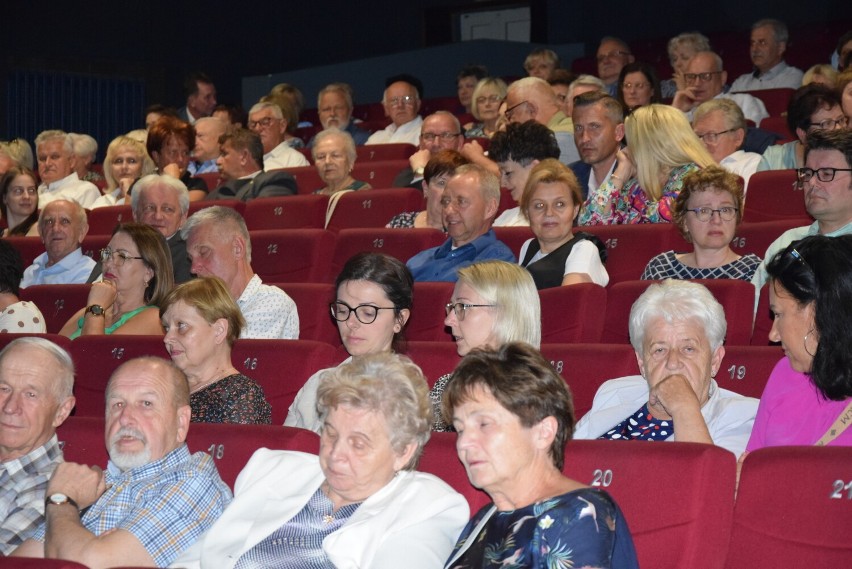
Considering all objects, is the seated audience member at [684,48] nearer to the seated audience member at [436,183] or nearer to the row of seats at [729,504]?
the seated audience member at [436,183]

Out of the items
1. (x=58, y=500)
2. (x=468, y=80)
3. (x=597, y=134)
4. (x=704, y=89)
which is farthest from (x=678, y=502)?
(x=468, y=80)

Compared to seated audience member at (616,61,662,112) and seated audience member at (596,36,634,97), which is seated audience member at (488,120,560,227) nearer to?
seated audience member at (616,61,662,112)

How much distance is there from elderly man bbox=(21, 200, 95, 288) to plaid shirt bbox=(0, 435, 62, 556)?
7.69ft

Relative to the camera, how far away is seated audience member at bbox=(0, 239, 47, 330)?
398cm

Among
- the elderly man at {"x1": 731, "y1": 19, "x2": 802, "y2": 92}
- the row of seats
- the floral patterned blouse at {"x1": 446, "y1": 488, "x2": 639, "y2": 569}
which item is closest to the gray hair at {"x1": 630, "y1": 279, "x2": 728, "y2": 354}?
the row of seats

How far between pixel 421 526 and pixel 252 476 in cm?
41

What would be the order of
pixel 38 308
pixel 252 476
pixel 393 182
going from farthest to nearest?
pixel 393 182, pixel 38 308, pixel 252 476

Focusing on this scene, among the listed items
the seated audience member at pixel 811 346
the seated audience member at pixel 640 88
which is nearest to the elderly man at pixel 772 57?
the seated audience member at pixel 640 88

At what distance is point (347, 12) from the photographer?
10.2m

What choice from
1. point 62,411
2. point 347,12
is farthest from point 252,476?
point 347,12

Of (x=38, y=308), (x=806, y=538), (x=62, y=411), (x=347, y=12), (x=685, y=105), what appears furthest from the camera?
(x=347, y=12)

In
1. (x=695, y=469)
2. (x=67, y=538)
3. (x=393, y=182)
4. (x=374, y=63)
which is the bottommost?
(x=67, y=538)

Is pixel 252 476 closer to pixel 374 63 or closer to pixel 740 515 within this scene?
pixel 740 515

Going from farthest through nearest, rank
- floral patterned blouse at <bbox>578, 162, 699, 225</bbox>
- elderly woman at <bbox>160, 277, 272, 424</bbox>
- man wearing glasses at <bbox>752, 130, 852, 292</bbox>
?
floral patterned blouse at <bbox>578, 162, 699, 225</bbox>
man wearing glasses at <bbox>752, 130, 852, 292</bbox>
elderly woman at <bbox>160, 277, 272, 424</bbox>
